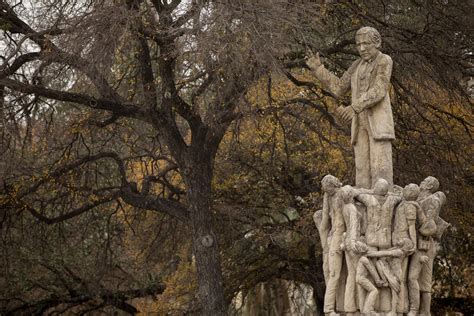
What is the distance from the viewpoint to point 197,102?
1892 cm

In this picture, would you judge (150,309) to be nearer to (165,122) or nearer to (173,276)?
(173,276)

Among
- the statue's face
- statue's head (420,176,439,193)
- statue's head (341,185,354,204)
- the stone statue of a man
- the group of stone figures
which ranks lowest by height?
the group of stone figures

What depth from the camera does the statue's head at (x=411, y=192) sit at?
1335cm

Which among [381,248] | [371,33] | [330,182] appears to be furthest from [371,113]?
[381,248]

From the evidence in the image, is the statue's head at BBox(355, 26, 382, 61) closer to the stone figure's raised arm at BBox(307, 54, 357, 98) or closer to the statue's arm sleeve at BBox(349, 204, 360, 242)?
the stone figure's raised arm at BBox(307, 54, 357, 98)

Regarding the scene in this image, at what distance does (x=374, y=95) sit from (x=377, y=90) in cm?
7

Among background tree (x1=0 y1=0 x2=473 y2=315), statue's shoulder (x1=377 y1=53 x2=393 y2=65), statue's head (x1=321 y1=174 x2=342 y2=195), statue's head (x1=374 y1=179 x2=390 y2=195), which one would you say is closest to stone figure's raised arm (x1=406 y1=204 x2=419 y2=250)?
statue's head (x1=374 y1=179 x2=390 y2=195)

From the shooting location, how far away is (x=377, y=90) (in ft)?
45.6

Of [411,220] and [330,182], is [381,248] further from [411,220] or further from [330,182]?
[330,182]

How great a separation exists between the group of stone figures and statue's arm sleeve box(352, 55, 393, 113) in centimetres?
105

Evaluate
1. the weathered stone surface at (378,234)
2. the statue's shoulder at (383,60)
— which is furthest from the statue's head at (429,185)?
the statue's shoulder at (383,60)

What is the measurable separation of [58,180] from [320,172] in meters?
5.68

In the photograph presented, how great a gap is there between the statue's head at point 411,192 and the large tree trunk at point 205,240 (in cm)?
739

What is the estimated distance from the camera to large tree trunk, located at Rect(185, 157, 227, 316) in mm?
20219
